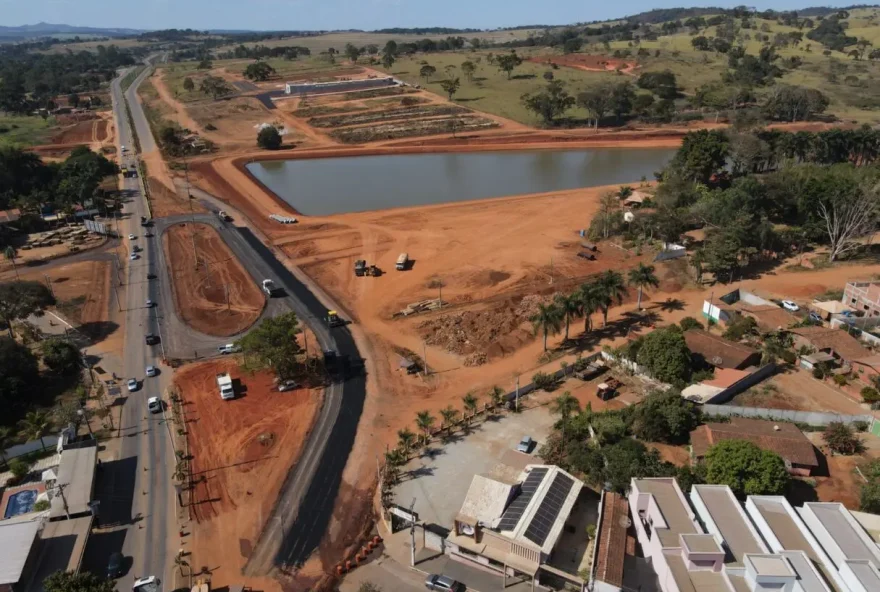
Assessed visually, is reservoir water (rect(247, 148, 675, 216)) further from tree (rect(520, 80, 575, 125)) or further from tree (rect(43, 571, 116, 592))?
tree (rect(43, 571, 116, 592))

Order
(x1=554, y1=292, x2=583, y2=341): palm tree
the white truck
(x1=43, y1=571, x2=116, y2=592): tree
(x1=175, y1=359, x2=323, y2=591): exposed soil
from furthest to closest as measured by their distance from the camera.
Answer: (x1=554, y1=292, x2=583, y2=341): palm tree < the white truck < (x1=175, y1=359, x2=323, y2=591): exposed soil < (x1=43, y1=571, x2=116, y2=592): tree

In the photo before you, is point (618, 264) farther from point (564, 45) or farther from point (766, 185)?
point (564, 45)

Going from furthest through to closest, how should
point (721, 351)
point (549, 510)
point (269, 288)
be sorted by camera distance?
point (269, 288), point (721, 351), point (549, 510)

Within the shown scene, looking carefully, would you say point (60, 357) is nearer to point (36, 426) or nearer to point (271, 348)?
→ point (36, 426)

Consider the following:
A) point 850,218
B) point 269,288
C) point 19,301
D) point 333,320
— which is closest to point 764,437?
point 333,320

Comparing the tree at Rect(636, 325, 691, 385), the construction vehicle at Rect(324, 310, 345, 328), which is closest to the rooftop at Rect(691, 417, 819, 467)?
the tree at Rect(636, 325, 691, 385)
